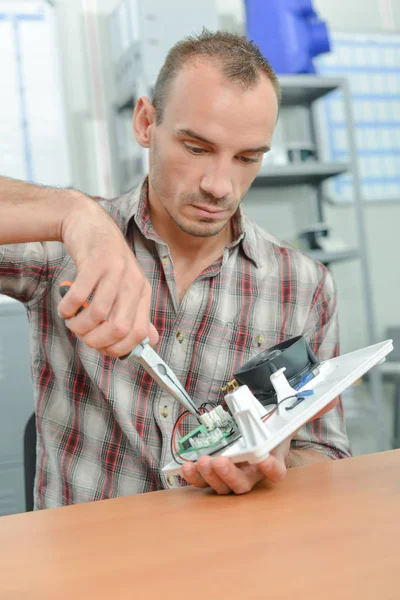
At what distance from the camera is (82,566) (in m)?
0.59

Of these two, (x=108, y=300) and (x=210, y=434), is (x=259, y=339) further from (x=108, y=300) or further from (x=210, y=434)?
(x=108, y=300)

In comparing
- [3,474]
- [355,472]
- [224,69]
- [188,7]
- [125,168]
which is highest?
[188,7]

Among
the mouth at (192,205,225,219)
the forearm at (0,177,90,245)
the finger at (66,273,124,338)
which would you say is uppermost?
the forearm at (0,177,90,245)

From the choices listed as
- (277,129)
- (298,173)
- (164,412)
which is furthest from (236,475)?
(277,129)

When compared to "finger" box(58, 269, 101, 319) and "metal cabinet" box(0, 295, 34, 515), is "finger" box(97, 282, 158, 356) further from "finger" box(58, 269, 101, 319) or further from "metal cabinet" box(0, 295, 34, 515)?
"metal cabinet" box(0, 295, 34, 515)

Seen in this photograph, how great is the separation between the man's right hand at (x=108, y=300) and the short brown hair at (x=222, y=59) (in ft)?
1.73

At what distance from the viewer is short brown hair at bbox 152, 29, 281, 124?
1.19 m

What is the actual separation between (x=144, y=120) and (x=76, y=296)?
2.46 ft

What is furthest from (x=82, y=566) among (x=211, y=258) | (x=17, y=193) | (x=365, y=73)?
(x=365, y=73)

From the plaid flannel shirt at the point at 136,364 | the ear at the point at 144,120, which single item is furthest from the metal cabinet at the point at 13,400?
the ear at the point at 144,120

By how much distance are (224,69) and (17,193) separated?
17.6 inches

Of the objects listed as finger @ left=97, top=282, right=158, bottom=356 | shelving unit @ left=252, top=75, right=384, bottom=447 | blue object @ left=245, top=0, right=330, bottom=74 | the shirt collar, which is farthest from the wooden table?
blue object @ left=245, top=0, right=330, bottom=74

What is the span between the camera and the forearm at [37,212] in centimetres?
91

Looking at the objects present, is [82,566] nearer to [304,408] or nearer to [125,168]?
[304,408]
